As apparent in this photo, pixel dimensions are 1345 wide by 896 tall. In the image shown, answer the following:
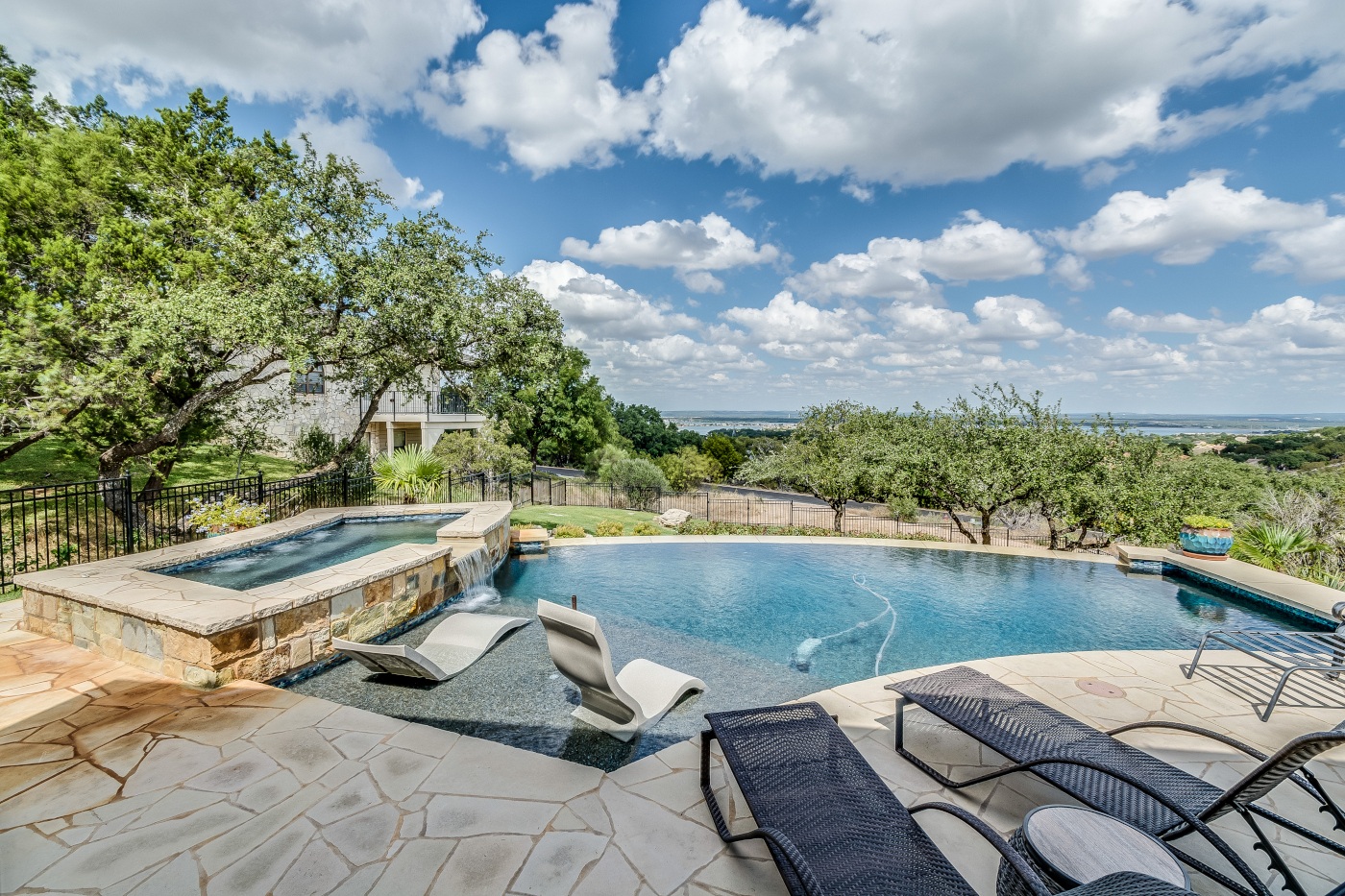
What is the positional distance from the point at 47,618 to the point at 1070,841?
26.3 feet

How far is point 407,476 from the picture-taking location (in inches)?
455

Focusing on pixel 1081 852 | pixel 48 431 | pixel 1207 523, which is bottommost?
pixel 1207 523

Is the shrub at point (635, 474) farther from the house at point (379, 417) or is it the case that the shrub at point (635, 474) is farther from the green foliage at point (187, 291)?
the green foliage at point (187, 291)

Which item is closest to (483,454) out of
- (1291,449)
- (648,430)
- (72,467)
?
(72,467)

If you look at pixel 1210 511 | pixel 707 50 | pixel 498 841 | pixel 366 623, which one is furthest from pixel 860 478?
pixel 498 841

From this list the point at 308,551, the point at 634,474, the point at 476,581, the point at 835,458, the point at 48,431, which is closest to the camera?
the point at 308,551

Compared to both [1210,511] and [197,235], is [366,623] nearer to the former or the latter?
[197,235]

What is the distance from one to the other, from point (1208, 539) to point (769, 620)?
344 inches

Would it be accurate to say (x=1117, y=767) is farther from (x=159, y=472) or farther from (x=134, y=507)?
(x=159, y=472)

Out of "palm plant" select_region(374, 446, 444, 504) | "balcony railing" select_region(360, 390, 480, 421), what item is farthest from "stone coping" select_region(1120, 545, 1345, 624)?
"balcony railing" select_region(360, 390, 480, 421)

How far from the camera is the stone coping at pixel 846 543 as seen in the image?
11.1m

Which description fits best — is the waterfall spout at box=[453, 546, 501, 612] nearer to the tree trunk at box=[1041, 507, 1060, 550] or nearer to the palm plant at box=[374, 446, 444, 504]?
the palm plant at box=[374, 446, 444, 504]

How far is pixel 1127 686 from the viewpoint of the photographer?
14.9 feet

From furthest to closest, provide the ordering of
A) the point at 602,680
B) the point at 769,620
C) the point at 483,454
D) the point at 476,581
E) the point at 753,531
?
the point at 483,454, the point at 753,531, the point at 476,581, the point at 769,620, the point at 602,680
